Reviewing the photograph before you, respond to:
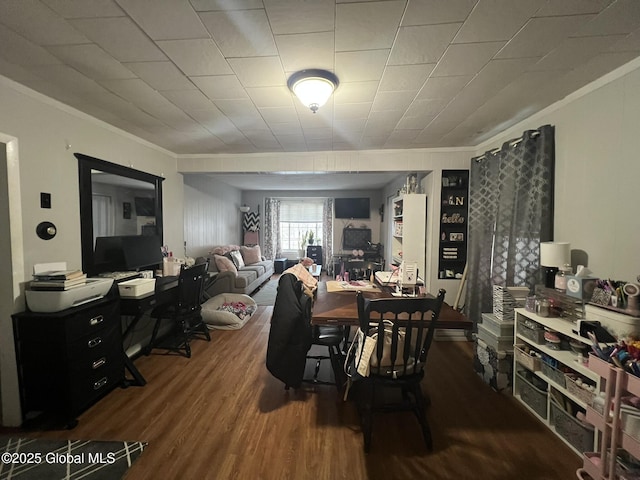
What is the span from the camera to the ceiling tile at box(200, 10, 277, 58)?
125 cm

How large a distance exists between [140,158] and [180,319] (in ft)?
6.21

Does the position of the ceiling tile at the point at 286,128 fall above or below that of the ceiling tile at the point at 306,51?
above

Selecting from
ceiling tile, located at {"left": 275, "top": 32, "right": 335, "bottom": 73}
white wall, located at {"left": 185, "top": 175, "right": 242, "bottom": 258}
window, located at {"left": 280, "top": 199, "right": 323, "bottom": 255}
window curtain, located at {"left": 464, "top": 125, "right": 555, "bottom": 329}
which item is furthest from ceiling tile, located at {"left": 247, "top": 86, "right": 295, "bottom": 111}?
window, located at {"left": 280, "top": 199, "right": 323, "bottom": 255}

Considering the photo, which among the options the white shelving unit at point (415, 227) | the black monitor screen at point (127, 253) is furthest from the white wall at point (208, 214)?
the white shelving unit at point (415, 227)

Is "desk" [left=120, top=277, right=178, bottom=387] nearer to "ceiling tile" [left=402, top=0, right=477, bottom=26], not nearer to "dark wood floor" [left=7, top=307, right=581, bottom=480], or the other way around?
"dark wood floor" [left=7, top=307, right=581, bottom=480]

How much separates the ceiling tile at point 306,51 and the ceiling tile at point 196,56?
382 millimetres

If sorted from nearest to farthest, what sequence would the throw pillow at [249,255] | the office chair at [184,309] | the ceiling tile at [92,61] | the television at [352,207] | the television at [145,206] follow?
the ceiling tile at [92,61] → the office chair at [184,309] → the television at [145,206] → the throw pillow at [249,255] → the television at [352,207]

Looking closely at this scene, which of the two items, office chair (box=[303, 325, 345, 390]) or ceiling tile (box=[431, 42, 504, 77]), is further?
office chair (box=[303, 325, 345, 390])

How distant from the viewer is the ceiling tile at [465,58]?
1470 millimetres

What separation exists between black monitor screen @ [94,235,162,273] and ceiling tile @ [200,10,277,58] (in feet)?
7.11

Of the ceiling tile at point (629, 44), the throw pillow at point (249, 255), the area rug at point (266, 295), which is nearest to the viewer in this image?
the ceiling tile at point (629, 44)

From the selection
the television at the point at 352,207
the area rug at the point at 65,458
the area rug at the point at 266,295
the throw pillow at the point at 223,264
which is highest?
the television at the point at 352,207

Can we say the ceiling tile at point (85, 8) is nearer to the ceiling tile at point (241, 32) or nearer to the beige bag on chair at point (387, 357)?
the ceiling tile at point (241, 32)

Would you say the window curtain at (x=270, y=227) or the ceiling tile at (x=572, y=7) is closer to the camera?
the ceiling tile at (x=572, y=7)
